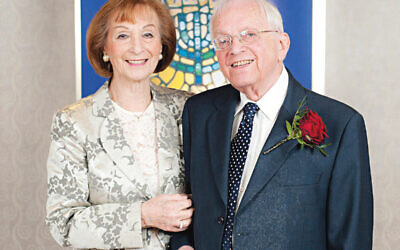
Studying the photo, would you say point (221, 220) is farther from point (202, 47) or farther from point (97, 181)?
point (202, 47)

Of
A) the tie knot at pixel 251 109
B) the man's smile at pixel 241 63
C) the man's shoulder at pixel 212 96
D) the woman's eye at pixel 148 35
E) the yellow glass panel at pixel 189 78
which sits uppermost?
the woman's eye at pixel 148 35

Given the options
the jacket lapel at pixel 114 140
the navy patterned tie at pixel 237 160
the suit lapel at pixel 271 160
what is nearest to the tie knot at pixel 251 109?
the navy patterned tie at pixel 237 160

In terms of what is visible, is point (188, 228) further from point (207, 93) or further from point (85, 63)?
point (85, 63)

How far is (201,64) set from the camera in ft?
10.1

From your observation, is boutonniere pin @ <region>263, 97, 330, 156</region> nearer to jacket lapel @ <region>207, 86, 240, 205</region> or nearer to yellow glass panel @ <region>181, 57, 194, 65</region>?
jacket lapel @ <region>207, 86, 240, 205</region>

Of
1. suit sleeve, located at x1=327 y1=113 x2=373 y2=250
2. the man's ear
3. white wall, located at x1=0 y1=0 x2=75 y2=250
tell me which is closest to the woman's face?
the man's ear

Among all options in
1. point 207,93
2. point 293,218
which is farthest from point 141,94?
point 293,218

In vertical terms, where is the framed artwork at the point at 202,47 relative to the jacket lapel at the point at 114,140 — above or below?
above

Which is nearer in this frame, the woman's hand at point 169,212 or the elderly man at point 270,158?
the elderly man at point 270,158

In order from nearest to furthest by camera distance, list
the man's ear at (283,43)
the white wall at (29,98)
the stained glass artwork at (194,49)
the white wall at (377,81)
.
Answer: the man's ear at (283,43)
the white wall at (377,81)
the stained glass artwork at (194,49)
the white wall at (29,98)

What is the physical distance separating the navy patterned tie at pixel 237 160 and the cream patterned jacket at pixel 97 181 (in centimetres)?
46

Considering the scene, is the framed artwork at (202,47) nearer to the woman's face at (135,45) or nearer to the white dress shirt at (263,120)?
the woman's face at (135,45)

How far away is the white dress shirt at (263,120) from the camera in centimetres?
179

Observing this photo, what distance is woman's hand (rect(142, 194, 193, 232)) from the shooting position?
1984 millimetres
